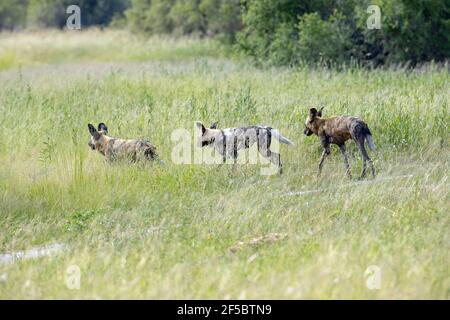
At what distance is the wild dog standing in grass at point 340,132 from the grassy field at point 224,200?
0.26 metres

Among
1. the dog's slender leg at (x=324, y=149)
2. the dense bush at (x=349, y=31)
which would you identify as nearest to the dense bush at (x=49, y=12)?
the dense bush at (x=349, y=31)

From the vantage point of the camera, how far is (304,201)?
8.25m

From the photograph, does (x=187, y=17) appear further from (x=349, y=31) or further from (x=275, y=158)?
(x=275, y=158)

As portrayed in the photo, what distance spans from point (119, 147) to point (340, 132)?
8.85ft

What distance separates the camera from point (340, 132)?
967 cm

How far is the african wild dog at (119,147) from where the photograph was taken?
32.0 ft

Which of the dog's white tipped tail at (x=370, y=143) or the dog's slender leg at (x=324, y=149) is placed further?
the dog's slender leg at (x=324, y=149)

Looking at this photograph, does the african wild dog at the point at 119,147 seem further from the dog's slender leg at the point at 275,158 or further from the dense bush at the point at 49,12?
the dense bush at the point at 49,12

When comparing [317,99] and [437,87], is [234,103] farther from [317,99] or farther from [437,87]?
[437,87]

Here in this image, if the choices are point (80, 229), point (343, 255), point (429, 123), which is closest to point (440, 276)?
point (343, 255)

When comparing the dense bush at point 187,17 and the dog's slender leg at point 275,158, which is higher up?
the dense bush at point 187,17

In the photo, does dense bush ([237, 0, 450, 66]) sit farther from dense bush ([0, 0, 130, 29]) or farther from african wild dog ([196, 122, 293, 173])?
dense bush ([0, 0, 130, 29])

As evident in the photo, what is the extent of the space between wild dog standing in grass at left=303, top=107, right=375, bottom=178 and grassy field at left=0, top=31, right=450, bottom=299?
0.26 meters

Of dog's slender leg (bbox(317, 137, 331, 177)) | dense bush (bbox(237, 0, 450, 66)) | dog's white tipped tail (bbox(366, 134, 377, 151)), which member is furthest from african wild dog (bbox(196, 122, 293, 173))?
dense bush (bbox(237, 0, 450, 66))
